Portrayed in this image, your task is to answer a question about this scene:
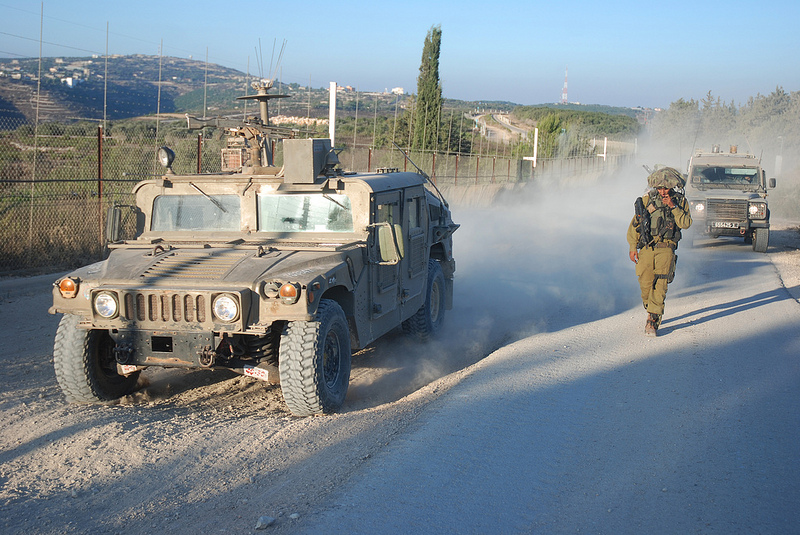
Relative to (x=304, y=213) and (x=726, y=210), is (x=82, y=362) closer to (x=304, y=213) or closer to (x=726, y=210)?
(x=304, y=213)

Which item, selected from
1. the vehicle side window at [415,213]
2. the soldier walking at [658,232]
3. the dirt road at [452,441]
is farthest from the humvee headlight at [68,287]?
the soldier walking at [658,232]

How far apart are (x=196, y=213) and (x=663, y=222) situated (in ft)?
16.3

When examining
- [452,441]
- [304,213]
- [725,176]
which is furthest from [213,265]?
[725,176]

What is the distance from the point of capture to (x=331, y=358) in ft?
18.9

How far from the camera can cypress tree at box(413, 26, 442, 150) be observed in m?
28.1

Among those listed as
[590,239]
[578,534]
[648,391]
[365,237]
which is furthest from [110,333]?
[590,239]

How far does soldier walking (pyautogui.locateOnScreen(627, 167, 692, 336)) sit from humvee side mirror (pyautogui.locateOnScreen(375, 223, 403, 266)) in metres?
3.12

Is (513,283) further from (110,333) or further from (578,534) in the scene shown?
(578,534)

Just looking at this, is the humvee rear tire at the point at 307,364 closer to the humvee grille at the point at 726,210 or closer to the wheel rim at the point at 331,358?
the wheel rim at the point at 331,358

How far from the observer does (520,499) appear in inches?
154

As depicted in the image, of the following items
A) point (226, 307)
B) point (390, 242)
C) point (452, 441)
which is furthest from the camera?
point (390, 242)

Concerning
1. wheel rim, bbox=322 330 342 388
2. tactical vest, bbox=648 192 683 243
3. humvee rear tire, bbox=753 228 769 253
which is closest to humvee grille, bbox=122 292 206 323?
wheel rim, bbox=322 330 342 388

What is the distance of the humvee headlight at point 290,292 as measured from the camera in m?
5.16

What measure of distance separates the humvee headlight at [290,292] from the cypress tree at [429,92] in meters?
23.0
